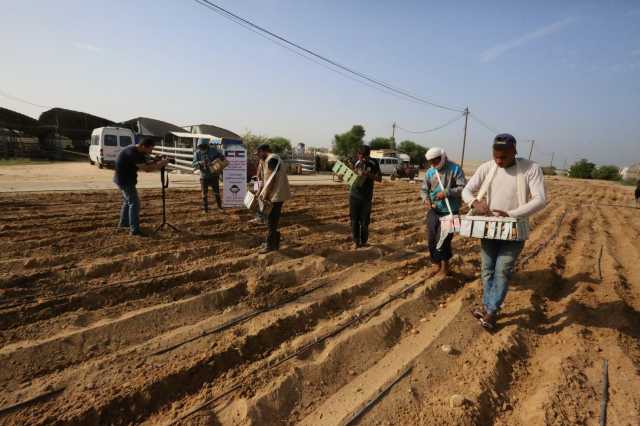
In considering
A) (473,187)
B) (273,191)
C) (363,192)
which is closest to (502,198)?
(473,187)

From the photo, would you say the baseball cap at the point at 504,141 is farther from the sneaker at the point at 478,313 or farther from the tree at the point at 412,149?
the tree at the point at 412,149

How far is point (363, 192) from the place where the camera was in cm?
530

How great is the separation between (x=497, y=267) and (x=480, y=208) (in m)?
0.59

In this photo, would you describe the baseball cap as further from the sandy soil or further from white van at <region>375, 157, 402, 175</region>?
white van at <region>375, 157, 402, 175</region>

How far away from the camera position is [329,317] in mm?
3463

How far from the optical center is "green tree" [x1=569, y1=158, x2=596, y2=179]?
48562mm

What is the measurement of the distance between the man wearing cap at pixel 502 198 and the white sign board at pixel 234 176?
559 cm

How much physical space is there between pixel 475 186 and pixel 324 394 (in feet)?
7.55

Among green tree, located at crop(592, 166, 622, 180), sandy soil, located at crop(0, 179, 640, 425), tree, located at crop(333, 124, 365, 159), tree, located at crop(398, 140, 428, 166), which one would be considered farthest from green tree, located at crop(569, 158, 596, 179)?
sandy soil, located at crop(0, 179, 640, 425)

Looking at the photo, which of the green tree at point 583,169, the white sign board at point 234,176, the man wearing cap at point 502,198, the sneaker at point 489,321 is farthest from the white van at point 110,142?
the green tree at point 583,169

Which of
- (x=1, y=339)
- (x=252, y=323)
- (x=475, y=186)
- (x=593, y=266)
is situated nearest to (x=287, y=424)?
(x=252, y=323)

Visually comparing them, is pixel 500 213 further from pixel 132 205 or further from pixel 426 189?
pixel 132 205

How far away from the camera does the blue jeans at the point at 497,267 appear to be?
3.08m

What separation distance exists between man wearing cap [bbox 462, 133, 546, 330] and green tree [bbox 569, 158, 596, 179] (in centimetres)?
5741
